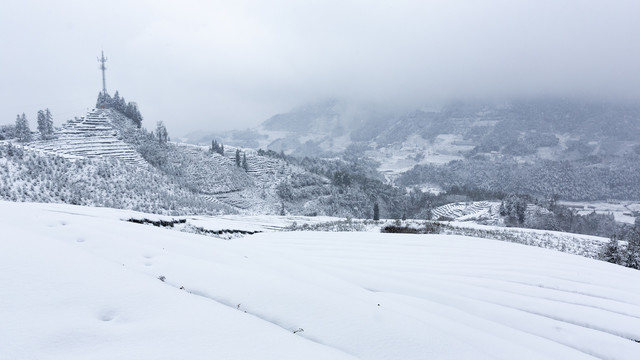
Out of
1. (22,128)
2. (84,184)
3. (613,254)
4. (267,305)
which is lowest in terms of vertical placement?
(613,254)

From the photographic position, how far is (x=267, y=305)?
215 inches

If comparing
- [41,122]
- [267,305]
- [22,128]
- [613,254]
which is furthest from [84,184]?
[613,254]

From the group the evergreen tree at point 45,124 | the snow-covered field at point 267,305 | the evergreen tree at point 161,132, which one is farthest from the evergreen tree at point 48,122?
the snow-covered field at point 267,305

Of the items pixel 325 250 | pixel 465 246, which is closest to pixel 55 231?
pixel 325 250

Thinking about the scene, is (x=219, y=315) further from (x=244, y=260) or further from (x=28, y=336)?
(x=244, y=260)

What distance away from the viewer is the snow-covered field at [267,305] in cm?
386

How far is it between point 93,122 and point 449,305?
124924 millimetres

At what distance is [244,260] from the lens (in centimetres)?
811

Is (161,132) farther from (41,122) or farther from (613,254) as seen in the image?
(613,254)

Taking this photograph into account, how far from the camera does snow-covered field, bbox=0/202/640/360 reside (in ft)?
12.7

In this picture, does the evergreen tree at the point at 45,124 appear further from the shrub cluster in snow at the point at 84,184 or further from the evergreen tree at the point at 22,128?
the shrub cluster in snow at the point at 84,184

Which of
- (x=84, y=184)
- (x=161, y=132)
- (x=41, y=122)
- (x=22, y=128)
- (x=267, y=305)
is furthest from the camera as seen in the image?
(x=161, y=132)

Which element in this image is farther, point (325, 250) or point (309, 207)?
point (309, 207)

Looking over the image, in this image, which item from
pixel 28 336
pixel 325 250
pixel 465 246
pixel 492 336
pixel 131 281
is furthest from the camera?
pixel 465 246
